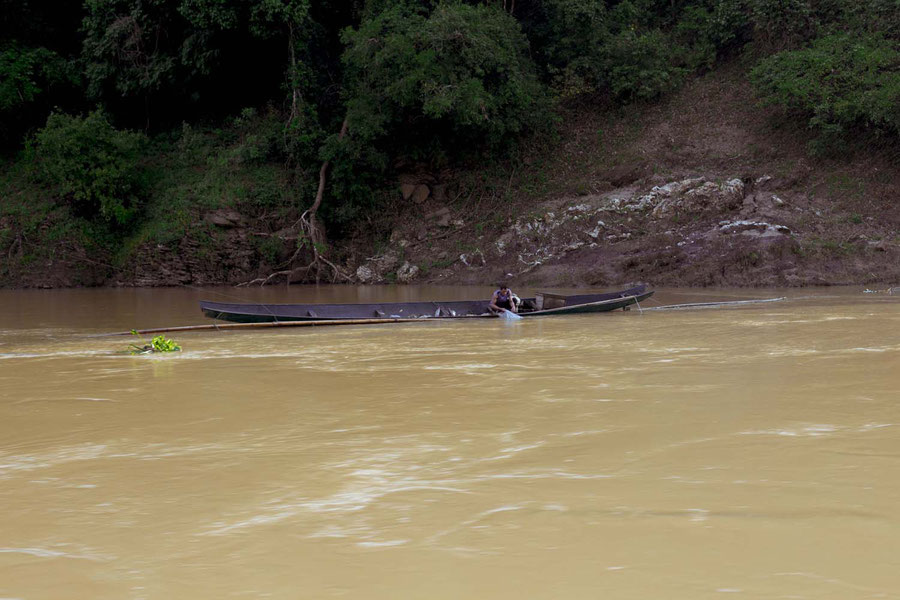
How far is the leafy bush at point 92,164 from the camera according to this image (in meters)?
26.5

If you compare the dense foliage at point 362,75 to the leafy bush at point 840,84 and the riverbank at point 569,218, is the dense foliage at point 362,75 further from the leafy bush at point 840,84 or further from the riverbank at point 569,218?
the riverbank at point 569,218

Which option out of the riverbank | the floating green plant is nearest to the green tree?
the riverbank

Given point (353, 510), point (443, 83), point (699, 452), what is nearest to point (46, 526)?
point (353, 510)

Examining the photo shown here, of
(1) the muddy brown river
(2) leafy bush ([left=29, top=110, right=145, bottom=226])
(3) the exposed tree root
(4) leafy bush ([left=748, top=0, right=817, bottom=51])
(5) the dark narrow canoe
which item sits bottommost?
(1) the muddy brown river

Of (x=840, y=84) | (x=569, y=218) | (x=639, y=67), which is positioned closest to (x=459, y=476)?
(x=569, y=218)

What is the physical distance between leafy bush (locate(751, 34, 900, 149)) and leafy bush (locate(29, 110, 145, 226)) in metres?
19.8

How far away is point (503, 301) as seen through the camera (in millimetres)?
15531

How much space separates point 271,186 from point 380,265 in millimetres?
4440

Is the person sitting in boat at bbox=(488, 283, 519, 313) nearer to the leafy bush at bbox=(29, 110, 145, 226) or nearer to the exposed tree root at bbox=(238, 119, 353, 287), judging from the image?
the exposed tree root at bbox=(238, 119, 353, 287)

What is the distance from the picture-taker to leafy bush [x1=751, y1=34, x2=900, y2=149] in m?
22.9

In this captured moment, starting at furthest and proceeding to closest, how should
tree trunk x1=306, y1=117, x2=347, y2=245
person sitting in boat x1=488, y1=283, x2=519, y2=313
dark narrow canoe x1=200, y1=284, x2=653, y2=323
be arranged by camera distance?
tree trunk x1=306, y1=117, x2=347, y2=245 → person sitting in boat x1=488, y1=283, x2=519, y2=313 → dark narrow canoe x1=200, y1=284, x2=653, y2=323

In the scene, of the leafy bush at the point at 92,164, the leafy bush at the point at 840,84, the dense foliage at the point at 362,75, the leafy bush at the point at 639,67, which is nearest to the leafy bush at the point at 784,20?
the dense foliage at the point at 362,75

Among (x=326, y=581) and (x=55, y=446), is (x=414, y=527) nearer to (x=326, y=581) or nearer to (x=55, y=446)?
(x=326, y=581)

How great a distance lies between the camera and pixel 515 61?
87.0 feet
